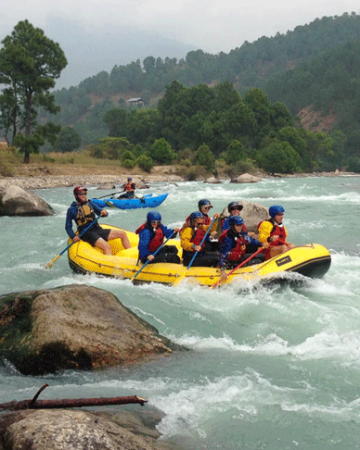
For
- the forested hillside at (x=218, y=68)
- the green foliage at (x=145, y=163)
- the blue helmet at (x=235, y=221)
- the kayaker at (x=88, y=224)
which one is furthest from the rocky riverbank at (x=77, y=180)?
the forested hillside at (x=218, y=68)

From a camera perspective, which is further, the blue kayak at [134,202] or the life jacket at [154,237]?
the blue kayak at [134,202]

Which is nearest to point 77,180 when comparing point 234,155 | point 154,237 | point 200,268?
point 234,155

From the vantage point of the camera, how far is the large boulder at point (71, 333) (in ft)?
14.5

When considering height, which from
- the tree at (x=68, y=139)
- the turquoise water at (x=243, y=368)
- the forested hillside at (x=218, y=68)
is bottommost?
the turquoise water at (x=243, y=368)

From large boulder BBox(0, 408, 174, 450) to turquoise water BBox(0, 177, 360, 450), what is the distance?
1.82 feet

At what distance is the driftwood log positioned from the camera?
249 cm

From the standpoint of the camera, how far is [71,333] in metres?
4.51

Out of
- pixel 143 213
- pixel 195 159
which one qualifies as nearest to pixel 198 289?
pixel 143 213

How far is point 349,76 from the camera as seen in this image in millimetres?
103938

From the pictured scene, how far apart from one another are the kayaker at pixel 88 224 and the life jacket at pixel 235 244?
2.39 m

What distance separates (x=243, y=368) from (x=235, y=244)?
318 cm

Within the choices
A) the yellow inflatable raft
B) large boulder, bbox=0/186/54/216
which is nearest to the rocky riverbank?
large boulder, bbox=0/186/54/216

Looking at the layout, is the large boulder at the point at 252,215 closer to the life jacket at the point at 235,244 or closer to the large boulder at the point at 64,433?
the life jacket at the point at 235,244

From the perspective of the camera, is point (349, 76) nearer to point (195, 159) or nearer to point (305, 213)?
point (195, 159)
